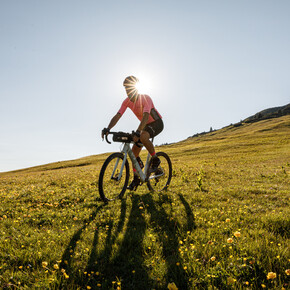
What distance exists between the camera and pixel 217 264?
2889mm

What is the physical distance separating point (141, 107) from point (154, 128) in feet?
3.35

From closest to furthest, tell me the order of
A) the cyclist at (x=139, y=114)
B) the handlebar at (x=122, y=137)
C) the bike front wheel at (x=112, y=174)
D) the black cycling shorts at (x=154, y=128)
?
the bike front wheel at (x=112, y=174), the handlebar at (x=122, y=137), the cyclist at (x=139, y=114), the black cycling shorts at (x=154, y=128)

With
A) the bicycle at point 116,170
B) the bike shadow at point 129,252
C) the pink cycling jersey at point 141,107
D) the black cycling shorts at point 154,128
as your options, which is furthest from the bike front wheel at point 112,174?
the pink cycling jersey at point 141,107

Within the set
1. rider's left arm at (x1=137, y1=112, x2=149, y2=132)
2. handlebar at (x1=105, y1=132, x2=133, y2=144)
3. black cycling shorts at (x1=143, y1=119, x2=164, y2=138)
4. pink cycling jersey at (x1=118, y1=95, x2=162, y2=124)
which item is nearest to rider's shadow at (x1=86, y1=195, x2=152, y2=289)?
handlebar at (x1=105, y1=132, x2=133, y2=144)

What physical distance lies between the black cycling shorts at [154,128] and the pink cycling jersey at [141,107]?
188mm

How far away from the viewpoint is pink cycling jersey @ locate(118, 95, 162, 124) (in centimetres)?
688

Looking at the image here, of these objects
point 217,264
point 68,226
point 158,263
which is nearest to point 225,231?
point 217,264

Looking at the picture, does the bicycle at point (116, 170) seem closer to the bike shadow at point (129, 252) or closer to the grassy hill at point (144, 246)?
the grassy hill at point (144, 246)

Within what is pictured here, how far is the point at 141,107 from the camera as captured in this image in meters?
7.15

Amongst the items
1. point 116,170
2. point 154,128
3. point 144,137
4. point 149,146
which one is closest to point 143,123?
point 144,137

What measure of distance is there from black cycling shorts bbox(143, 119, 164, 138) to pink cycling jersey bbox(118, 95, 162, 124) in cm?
19

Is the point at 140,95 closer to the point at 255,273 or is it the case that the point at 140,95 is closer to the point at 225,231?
the point at 225,231

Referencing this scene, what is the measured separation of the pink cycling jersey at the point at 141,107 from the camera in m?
6.88

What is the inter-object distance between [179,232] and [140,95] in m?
4.75
